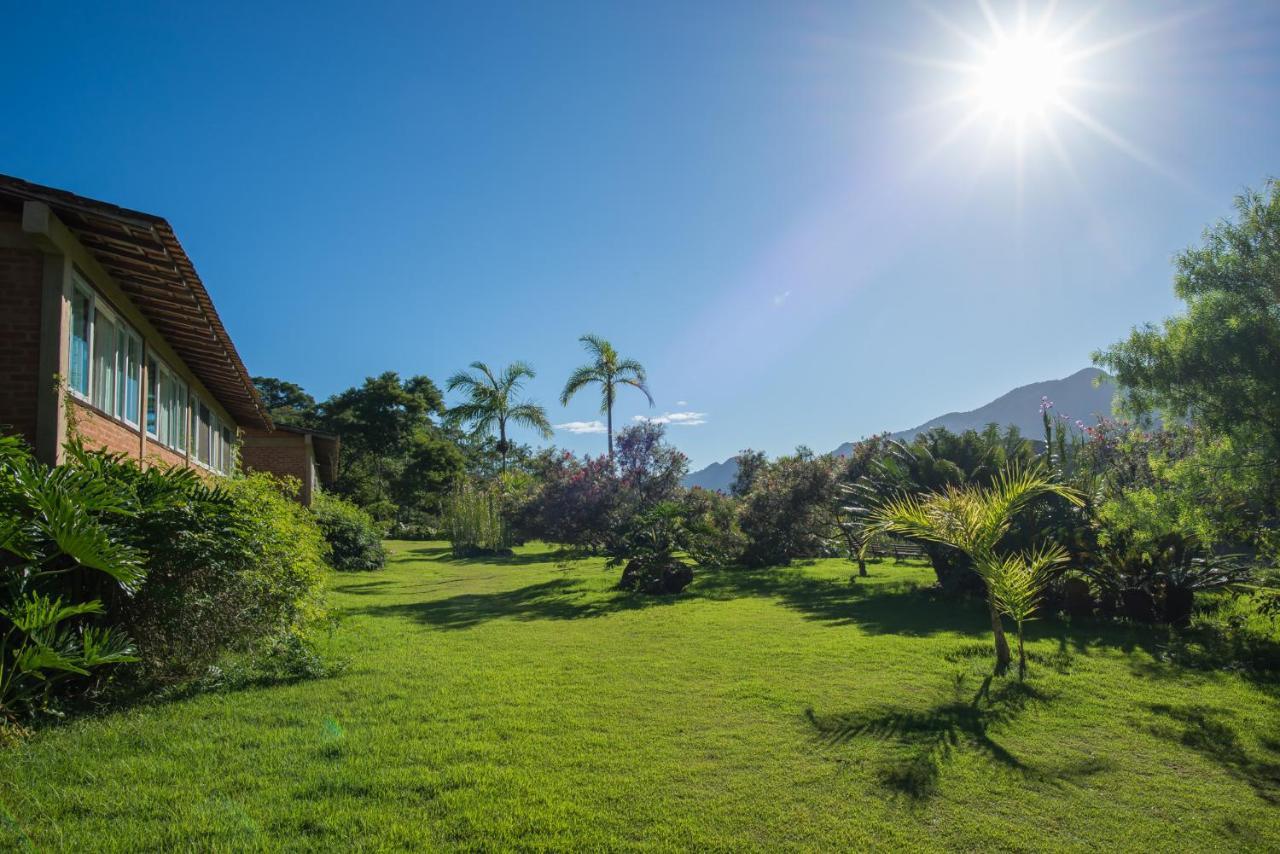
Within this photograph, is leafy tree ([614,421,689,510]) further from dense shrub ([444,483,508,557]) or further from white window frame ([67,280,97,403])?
white window frame ([67,280,97,403])

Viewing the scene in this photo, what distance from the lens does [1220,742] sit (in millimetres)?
5223

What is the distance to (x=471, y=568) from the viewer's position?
21.3m

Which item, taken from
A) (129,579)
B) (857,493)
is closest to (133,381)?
(129,579)

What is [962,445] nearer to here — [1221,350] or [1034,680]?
[1221,350]

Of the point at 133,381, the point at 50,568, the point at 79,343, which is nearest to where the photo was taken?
the point at 50,568

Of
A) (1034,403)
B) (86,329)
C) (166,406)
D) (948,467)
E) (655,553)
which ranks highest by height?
(1034,403)

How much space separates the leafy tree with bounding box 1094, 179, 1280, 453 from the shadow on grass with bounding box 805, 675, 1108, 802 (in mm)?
3720

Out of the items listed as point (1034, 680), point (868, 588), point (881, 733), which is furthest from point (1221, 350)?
point (868, 588)

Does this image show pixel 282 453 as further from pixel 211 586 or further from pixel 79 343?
pixel 211 586

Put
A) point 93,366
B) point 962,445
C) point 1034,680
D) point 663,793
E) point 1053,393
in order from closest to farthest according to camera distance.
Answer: point 663,793, point 1034,680, point 93,366, point 962,445, point 1053,393

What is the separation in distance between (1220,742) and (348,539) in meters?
19.6

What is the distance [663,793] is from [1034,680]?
4.52m

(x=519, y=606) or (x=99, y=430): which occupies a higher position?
(x=99, y=430)

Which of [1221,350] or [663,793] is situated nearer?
[663,793]
